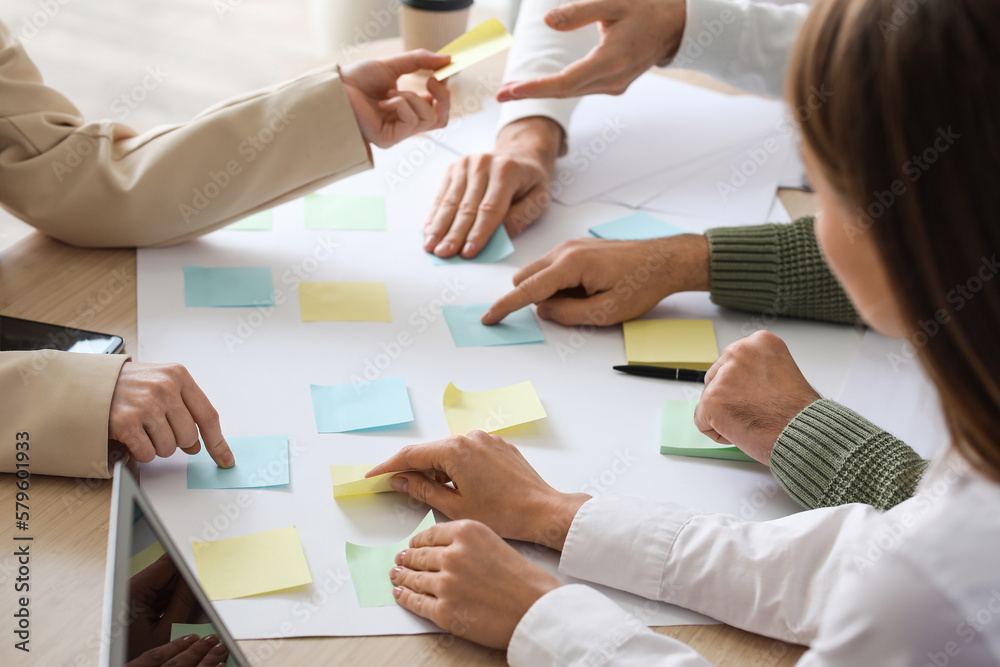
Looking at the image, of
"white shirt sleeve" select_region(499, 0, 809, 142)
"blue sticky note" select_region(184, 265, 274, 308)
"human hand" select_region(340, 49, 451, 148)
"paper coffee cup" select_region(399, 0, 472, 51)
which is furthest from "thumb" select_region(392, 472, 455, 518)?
"paper coffee cup" select_region(399, 0, 472, 51)

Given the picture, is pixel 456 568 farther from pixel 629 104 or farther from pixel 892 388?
pixel 629 104

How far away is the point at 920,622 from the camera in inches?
19.9

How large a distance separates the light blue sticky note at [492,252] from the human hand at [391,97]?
0.20 metres

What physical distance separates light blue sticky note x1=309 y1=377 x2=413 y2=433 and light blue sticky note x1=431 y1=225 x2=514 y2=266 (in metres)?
0.29

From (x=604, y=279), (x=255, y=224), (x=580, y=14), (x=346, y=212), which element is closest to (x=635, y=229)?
(x=604, y=279)

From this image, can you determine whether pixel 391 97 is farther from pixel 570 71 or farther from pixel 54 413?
Answer: pixel 54 413

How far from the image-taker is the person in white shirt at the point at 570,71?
1.24m

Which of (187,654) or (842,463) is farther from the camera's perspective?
(842,463)

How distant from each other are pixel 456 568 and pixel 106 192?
0.70 m

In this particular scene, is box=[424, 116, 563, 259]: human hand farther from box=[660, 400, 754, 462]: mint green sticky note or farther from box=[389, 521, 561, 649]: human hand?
box=[389, 521, 561, 649]: human hand

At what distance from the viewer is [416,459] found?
0.82m

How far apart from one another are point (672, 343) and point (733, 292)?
0.13m

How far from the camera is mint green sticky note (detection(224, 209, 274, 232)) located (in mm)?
1208

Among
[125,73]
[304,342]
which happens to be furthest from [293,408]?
[125,73]
